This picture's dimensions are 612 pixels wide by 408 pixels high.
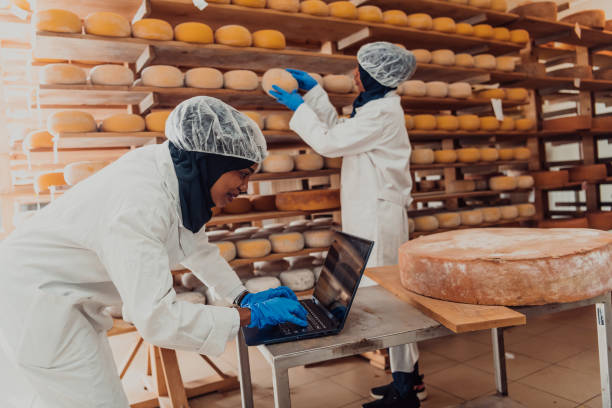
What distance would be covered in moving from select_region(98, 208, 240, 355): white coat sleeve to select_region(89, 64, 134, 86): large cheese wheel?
147cm

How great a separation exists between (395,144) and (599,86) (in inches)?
127

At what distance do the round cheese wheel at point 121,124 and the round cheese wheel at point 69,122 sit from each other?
0.23ft

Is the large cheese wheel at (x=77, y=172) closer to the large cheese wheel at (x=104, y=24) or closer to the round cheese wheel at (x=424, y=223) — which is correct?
the large cheese wheel at (x=104, y=24)

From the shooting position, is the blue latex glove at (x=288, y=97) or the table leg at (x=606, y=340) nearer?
the table leg at (x=606, y=340)

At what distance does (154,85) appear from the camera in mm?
2309

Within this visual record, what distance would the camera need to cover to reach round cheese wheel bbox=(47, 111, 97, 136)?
6.96ft

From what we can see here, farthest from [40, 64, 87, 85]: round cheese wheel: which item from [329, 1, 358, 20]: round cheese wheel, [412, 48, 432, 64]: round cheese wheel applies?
[412, 48, 432, 64]: round cheese wheel

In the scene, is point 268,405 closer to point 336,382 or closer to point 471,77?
point 336,382

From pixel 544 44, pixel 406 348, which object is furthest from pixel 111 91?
pixel 544 44

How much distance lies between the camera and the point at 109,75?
2.21m

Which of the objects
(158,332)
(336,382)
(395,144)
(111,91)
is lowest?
(336,382)

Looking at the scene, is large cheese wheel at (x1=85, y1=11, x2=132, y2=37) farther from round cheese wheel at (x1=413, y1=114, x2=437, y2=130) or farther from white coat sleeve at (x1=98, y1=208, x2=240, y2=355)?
round cheese wheel at (x1=413, y1=114, x2=437, y2=130)

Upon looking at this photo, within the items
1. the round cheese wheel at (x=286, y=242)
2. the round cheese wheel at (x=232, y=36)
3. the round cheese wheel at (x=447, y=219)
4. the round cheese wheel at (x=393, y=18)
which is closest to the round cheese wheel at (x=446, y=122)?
the round cheese wheel at (x=447, y=219)

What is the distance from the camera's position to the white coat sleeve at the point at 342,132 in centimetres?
221
